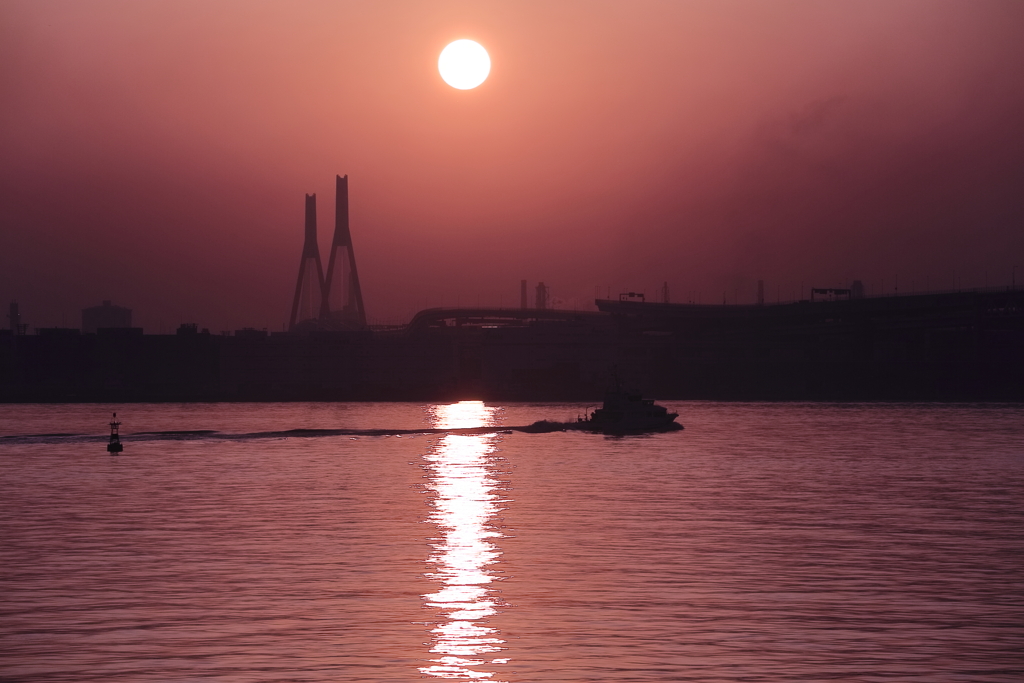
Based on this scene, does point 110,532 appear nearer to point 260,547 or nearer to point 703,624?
point 260,547

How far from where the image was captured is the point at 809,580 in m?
29.0

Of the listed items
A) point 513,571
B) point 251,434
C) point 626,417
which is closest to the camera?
point 513,571

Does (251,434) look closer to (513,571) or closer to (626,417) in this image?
(626,417)

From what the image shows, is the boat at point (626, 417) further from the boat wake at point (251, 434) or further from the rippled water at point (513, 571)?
the rippled water at point (513, 571)

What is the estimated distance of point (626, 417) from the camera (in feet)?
331

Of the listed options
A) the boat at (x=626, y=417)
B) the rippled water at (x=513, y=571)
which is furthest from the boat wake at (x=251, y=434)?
the rippled water at (x=513, y=571)

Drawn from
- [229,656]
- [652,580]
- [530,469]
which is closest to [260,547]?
[652,580]

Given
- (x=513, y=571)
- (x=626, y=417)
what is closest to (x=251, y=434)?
(x=626, y=417)

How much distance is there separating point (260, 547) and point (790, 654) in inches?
727

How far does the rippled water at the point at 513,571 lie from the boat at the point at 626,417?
30.3 m

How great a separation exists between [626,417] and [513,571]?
71233 millimetres

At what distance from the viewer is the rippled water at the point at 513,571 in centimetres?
2073

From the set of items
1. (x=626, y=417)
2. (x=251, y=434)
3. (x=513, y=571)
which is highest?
(x=626, y=417)

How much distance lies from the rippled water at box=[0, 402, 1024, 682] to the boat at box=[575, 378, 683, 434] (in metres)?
30.3
